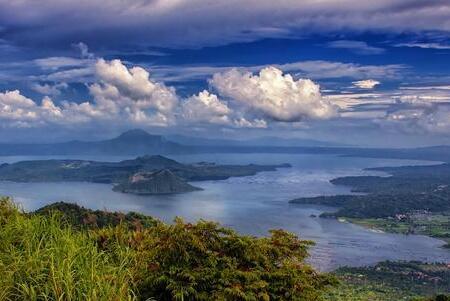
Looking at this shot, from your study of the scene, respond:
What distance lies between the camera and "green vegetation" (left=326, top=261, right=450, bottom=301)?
348 feet

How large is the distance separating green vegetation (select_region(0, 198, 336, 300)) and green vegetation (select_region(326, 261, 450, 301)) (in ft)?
307

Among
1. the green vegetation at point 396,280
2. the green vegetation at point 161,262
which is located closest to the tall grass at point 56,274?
the green vegetation at point 161,262

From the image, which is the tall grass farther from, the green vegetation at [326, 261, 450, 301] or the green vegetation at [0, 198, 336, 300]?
the green vegetation at [326, 261, 450, 301]

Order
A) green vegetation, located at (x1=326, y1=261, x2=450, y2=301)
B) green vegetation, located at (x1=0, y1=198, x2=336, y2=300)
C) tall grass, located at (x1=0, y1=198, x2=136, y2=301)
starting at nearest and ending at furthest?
1. tall grass, located at (x1=0, y1=198, x2=136, y2=301)
2. green vegetation, located at (x1=0, y1=198, x2=336, y2=300)
3. green vegetation, located at (x1=326, y1=261, x2=450, y2=301)

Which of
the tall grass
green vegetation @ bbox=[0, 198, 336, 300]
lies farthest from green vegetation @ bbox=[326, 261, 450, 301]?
the tall grass

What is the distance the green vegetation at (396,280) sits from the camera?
10606 cm

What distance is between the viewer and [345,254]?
139750mm

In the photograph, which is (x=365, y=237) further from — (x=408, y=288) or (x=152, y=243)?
(x=152, y=243)

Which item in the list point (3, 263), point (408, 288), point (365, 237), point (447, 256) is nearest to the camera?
point (3, 263)

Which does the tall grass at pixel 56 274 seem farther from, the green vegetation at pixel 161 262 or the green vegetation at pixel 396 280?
the green vegetation at pixel 396 280

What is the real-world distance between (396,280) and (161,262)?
11991cm

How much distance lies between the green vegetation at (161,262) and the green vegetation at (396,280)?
93499mm

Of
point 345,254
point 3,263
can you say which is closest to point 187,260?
point 3,263

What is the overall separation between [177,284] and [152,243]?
1.17 m
